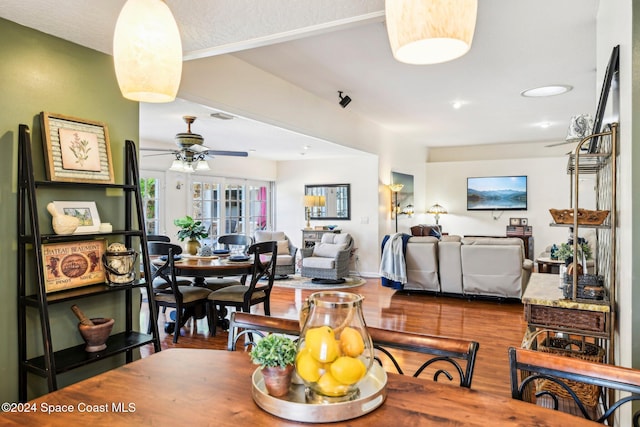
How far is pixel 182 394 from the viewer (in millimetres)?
1247

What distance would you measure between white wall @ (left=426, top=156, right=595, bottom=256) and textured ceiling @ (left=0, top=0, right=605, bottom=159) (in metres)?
0.99

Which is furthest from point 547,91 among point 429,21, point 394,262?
point 429,21

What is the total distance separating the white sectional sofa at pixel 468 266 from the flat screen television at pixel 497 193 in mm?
3673

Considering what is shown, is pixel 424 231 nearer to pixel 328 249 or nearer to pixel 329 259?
pixel 328 249

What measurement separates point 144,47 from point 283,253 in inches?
271

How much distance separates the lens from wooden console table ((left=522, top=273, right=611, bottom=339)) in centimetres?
229

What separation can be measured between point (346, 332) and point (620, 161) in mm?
1702

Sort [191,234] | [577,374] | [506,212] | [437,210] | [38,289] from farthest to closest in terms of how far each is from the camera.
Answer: [437,210] → [506,212] → [191,234] → [38,289] → [577,374]

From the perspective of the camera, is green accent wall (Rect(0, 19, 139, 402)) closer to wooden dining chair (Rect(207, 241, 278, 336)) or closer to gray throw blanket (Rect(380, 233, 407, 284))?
wooden dining chair (Rect(207, 241, 278, 336))

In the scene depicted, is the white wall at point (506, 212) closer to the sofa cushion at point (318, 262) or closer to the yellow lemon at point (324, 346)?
the sofa cushion at point (318, 262)

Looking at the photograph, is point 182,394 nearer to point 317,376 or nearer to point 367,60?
point 317,376

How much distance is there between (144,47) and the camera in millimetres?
1148

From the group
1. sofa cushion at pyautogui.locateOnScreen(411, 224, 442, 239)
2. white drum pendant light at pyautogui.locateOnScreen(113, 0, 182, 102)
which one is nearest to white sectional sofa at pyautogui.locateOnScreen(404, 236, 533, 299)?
sofa cushion at pyautogui.locateOnScreen(411, 224, 442, 239)

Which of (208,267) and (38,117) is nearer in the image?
(38,117)
